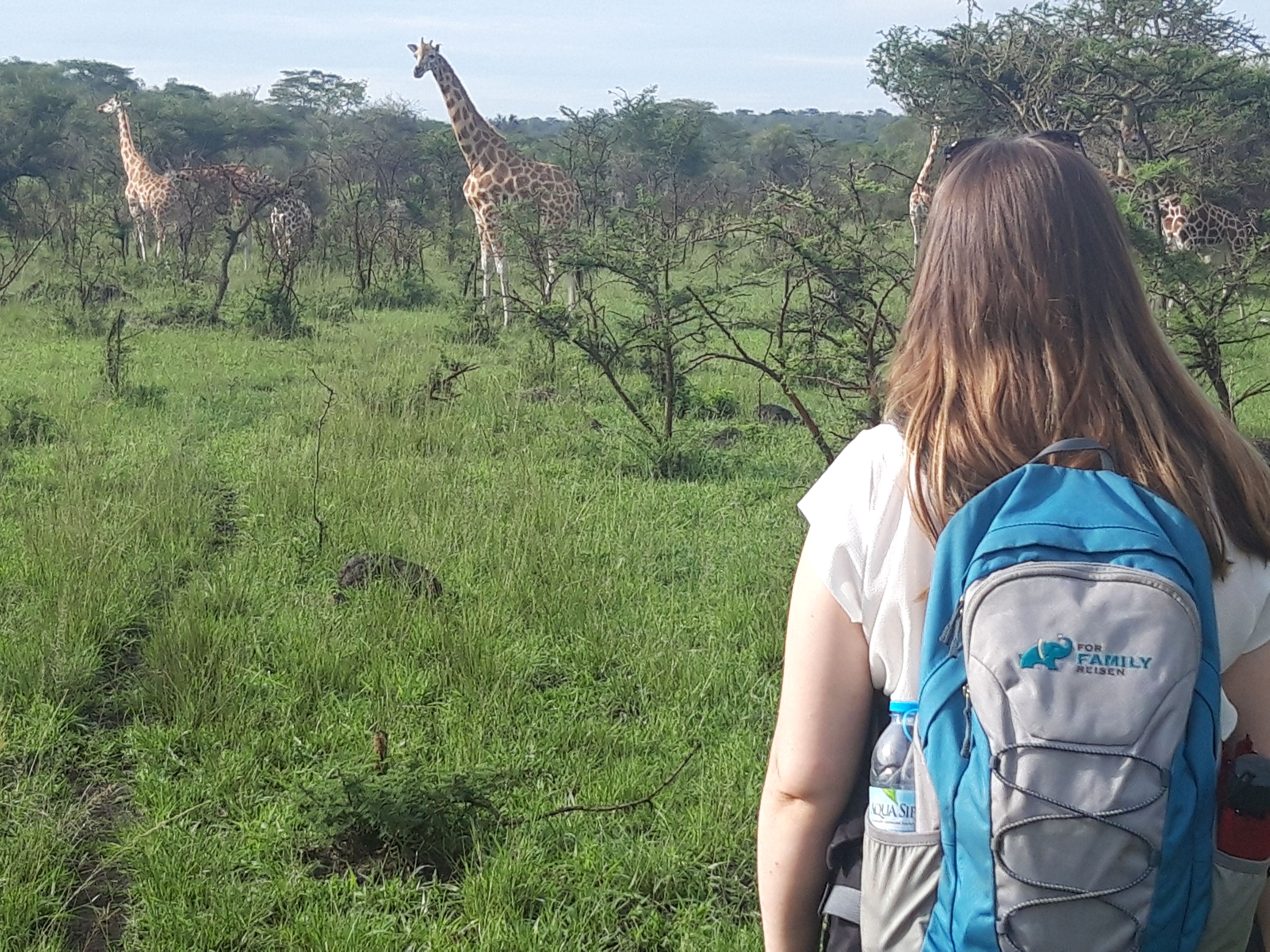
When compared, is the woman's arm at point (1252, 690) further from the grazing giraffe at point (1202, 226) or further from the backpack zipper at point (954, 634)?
the grazing giraffe at point (1202, 226)

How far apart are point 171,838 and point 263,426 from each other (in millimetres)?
3810

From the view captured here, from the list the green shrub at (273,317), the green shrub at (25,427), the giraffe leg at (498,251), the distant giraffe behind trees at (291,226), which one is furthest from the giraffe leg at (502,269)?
the green shrub at (25,427)

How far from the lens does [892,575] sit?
1263mm

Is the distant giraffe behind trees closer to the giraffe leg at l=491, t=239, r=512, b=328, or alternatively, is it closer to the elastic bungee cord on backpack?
the giraffe leg at l=491, t=239, r=512, b=328

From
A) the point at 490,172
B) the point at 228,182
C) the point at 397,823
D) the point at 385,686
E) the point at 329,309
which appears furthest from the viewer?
the point at 228,182

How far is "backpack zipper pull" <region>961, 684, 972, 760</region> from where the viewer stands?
1.12m

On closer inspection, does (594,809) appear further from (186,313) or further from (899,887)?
(186,313)

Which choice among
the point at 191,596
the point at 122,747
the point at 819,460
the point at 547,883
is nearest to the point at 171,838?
the point at 122,747

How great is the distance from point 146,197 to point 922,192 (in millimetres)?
9560

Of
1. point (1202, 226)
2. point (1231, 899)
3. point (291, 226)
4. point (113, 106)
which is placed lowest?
point (1231, 899)

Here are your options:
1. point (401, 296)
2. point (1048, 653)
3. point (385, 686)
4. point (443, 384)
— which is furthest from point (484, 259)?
point (1048, 653)

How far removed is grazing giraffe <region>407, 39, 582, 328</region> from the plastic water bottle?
10.7 meters

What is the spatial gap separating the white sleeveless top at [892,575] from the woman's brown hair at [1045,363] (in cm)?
3

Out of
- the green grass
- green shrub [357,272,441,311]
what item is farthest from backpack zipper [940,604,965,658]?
green shrub [357,272,441,311]
